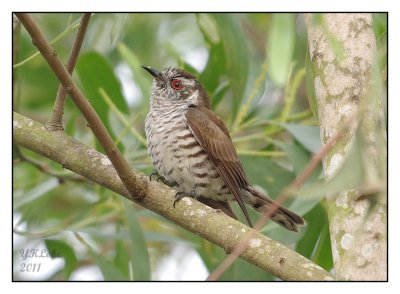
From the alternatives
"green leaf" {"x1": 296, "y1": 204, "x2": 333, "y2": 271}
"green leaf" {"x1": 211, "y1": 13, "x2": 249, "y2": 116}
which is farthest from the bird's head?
"green leaf" {"x1": 296, "y1": 204, "x2": 333, "y2": 271}

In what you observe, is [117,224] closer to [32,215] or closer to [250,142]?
[32,215]

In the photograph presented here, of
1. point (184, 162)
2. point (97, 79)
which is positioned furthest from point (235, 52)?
point (97, 79)

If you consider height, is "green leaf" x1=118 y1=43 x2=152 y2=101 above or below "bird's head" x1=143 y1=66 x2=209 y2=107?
above

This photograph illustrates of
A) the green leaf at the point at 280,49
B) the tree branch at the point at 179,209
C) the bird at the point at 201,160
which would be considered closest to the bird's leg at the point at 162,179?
the bird at the point at 201,160

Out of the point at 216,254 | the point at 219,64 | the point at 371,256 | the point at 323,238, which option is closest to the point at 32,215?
the point at 216,254

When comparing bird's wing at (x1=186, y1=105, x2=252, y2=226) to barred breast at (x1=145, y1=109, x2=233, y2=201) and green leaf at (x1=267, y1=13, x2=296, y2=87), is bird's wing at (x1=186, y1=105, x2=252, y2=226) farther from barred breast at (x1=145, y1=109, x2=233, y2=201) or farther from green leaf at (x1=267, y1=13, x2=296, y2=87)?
green leaf at (x1=267, y1=13, x2=296, y2=87)

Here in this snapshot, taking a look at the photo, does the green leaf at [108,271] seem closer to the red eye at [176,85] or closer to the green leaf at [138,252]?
the green leaf at [138,252]
